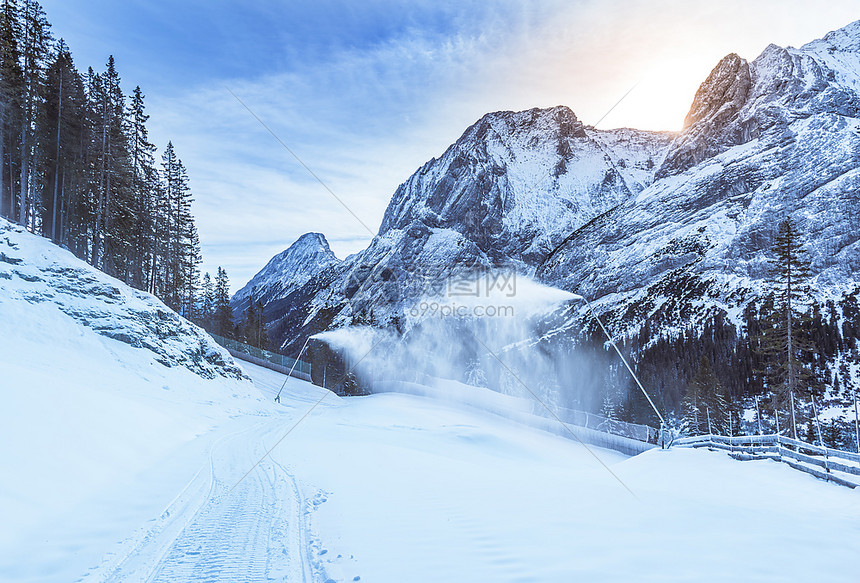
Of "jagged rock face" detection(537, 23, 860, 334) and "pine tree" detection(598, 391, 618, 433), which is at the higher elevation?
"jagged rock face" detection(537, 23, 860, 334)

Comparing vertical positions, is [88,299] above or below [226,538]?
above

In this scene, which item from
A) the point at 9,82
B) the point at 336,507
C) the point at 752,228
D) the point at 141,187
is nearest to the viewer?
the point at 336,507

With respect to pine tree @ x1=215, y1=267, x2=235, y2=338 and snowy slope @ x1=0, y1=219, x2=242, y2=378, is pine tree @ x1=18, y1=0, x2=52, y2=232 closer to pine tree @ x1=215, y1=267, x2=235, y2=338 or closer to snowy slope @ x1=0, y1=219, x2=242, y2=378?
snowy slope @ x1=0, y1=219, x2=242, y2=378

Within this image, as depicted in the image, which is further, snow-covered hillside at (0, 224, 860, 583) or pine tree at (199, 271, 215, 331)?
pine tree at (199, 271, 215, 331)

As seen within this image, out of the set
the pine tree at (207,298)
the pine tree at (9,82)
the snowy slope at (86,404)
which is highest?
the pine tree at (9,82)

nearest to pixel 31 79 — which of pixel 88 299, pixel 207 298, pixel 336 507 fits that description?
pixel 88 299

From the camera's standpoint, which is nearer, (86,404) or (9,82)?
(86,404)

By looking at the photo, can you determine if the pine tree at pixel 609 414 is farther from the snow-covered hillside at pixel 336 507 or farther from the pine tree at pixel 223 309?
the pine tree at pixel 223 309

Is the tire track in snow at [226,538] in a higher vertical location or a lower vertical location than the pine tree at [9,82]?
lower

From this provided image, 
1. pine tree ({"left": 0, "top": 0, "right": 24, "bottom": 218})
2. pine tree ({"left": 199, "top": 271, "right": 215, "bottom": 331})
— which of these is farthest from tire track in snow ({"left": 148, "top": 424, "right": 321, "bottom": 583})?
pine tree ({"left": 199, "top": 271, "right": 215, "bottom": 331})

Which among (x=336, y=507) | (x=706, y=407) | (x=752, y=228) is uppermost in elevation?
(x=752, y=228)

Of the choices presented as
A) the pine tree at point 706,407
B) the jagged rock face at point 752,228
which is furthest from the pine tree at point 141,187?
the jagged rock face at point 752,228

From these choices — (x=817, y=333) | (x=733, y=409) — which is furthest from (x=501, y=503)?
(x=817, y=333)

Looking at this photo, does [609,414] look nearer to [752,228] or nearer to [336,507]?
[336,507]
